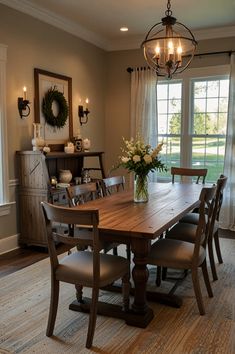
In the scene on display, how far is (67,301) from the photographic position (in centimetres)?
298

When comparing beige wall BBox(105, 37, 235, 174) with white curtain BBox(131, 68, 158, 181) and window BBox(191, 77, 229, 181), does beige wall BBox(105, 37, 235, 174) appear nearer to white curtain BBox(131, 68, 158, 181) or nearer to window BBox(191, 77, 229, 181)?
white curtain BBox(131, 68, 158, 181)

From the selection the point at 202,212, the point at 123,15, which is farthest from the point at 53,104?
the point at 202,212

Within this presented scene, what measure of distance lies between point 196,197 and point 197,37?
10.2 ft

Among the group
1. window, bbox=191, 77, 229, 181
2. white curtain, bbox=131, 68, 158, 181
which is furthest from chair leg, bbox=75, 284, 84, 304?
window, bbox=191, 77, 229, 181

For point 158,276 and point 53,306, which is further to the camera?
point 158,276

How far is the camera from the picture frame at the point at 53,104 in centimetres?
456

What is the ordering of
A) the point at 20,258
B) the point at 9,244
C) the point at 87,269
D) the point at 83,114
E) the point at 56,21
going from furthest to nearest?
the point at 83,114 < the point at 56,21 < the point at 9,244 < the point at 20,258 < the point at 87,269

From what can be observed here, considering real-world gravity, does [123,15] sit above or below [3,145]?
above

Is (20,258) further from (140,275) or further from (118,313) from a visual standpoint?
(140,275)

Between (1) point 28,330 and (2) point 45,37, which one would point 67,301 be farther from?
(2) point 45,37

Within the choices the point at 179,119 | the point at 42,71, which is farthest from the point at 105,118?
the point at 42,71

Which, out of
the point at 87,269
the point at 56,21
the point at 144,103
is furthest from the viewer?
the point at 144,103

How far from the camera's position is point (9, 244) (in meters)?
4.28

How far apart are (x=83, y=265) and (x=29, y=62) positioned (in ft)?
9.79
